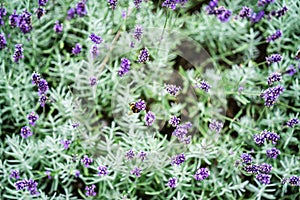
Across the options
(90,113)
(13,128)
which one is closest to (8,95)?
(13,128)

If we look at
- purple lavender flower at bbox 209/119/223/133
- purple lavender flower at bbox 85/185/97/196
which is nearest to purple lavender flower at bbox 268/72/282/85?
purple lavender flower at bbox 209/119/223/133

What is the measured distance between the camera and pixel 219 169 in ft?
9.67

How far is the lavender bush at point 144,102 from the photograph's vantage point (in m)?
2.61

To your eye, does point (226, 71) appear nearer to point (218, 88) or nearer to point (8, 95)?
point (218, 88)

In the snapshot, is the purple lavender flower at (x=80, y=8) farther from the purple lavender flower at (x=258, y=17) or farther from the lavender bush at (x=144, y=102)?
the purple lavender flower at (x=258, y=17)

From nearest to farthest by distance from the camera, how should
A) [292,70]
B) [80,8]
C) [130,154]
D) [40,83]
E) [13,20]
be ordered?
[40,83], [130,154], [13,20], [80,8], [292,70]

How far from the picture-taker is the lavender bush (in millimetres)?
2607

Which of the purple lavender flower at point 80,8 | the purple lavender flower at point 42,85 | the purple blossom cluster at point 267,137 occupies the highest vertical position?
the purple lavender flower at point 80,8

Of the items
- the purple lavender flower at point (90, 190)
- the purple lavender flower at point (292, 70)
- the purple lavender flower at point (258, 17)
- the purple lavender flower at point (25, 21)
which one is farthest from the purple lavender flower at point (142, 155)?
the purple lavender flower at point (258, 17)

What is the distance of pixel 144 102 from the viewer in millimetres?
2627

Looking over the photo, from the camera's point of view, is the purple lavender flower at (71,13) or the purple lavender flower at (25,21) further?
the purple lavender flower at (71,13)

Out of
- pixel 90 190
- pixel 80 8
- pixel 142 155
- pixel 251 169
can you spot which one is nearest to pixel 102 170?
pixel 90 190

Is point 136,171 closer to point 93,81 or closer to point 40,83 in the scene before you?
point 93,81

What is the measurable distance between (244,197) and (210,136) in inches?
19.2
